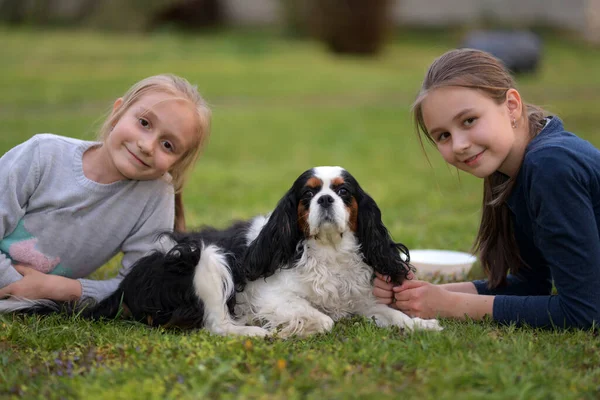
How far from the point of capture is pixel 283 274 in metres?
3.57

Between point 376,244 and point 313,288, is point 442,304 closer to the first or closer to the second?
point 376,244

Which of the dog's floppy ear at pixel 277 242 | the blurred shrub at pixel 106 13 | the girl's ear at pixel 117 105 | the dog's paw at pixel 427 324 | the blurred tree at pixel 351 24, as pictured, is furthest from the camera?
the blurred shrub at pixel 106 13

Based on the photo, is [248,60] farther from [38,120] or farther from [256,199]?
[256,199]

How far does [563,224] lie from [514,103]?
0.66 meters

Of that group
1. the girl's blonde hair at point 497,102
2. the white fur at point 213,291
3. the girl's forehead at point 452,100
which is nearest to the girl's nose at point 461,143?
the girl's forehead at point 452,100

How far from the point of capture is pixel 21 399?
2.58 meters

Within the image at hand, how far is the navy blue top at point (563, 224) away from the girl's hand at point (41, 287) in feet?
7.11

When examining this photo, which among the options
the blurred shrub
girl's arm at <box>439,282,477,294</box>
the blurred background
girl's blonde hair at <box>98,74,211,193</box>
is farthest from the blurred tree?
girl's arm at <box>439,282,477,294</box>

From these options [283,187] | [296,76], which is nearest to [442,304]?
[283,187]

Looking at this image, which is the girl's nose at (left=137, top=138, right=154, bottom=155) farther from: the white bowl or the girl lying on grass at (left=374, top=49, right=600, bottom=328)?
the white bowl

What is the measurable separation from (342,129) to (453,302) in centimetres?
937

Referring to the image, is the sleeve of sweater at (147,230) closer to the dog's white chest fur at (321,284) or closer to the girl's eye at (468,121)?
the dog's white chest fur at (321,284)

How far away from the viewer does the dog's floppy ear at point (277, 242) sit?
3.49m

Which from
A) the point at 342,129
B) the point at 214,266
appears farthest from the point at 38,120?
the point at 214,266
